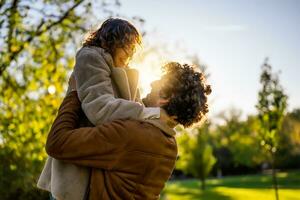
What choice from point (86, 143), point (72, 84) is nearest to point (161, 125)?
point (86, 143)

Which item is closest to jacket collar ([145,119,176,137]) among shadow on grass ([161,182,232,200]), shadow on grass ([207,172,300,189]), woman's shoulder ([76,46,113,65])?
woman's shoulder ([76,46,113,65])

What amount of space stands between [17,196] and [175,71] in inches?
320

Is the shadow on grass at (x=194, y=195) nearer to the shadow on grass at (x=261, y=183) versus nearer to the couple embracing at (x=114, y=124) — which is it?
the shadow on grass at (x=261, y=183)

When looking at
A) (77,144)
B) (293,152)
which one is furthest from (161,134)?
(293,152)

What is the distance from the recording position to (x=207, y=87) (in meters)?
2.54

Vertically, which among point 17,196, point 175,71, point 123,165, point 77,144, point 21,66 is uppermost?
point 175,71

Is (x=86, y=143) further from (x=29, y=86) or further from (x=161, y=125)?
(x=29, y=86)

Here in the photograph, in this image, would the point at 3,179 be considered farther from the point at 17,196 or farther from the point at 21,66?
the point at 21,66

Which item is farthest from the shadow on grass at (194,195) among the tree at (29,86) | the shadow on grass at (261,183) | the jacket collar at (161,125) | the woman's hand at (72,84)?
the woman's hand at (72,84)

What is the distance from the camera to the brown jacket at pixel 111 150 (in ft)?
7.53

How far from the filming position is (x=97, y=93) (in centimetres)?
238

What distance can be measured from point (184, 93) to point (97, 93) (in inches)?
17.7

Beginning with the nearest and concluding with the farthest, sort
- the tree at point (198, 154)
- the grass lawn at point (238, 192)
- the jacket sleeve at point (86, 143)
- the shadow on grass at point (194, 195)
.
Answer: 1. the jacket sleeve at point (86, 143)
2. the grass lawn at point (238, 192)
3. the shadow on grass at point (194, 195)
4. the tree at point (198, 154)

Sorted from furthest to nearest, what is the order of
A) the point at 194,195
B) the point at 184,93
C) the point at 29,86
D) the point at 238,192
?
the point at 194,195, the point at 238,192, the point at 29,86, the point at 184,93
